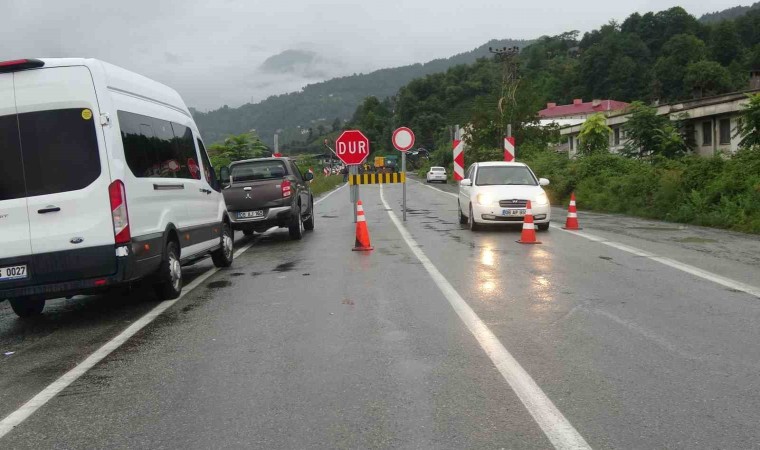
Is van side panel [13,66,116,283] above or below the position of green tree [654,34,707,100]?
below

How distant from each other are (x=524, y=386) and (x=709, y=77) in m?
90.4

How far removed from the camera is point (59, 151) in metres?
6.85

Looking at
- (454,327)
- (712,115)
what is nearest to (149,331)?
(454,327)

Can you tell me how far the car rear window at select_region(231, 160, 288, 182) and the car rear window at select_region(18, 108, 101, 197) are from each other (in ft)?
26.9

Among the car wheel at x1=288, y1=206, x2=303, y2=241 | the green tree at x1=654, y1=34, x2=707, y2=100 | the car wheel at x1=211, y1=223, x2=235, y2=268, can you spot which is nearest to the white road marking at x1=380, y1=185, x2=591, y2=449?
the car wheel at x1=211, y1=223, x2=235, y2=268

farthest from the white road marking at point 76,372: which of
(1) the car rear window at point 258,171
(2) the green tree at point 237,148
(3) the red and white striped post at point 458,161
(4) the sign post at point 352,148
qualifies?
(2) the green tree at point 237,148

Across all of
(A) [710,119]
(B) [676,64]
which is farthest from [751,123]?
(B) [676,64]

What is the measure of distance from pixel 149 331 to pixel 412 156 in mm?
132928

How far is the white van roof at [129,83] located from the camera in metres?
6.98

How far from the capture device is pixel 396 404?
173 inches

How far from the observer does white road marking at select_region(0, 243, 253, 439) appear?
4.41 meters

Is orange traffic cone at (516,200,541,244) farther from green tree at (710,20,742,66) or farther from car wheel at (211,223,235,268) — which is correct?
green tree at (710,20,742,66)

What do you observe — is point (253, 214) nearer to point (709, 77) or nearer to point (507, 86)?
point (507, 86)

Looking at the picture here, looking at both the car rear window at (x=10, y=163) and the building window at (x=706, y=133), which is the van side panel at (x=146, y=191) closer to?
the car rear window at (x=10, y=163)
